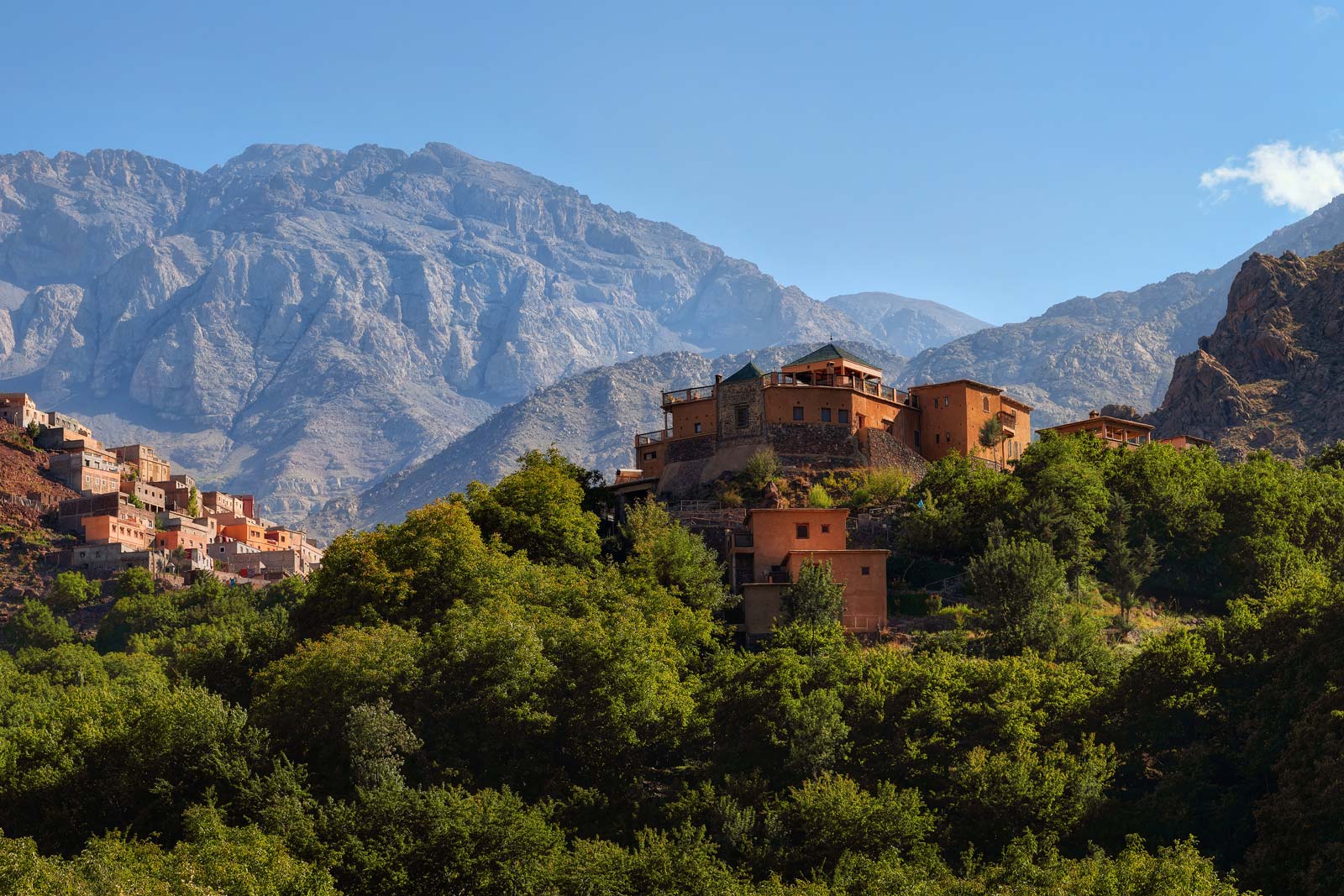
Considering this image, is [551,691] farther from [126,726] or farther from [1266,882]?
[1266,882]

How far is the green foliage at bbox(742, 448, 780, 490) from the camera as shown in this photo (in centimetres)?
8838

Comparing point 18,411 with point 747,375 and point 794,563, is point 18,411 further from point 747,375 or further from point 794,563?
point 794,563

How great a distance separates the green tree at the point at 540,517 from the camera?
8056cm

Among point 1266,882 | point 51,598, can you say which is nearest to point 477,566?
point 1266,882

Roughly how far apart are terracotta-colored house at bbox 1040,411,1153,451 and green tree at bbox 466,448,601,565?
32.7m

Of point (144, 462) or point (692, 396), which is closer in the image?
point (692, 396)

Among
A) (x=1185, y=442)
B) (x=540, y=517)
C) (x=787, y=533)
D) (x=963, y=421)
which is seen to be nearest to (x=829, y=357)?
(x=963, y=421)

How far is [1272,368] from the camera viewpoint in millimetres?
143125

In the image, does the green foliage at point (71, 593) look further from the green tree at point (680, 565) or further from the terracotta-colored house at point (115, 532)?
the green tree at point (680, 565)

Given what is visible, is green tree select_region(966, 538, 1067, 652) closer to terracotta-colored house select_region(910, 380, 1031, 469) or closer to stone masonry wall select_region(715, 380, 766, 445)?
stone masonry wall select_region(715, 380, 766, 445)

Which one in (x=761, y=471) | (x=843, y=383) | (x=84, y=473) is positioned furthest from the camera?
(x=84, y=473)

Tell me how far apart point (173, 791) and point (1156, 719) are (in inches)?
1344

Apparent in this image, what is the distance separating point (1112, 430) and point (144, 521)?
3480 inches

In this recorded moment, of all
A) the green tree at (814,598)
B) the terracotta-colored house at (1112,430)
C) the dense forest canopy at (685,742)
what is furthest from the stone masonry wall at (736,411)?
the green tree at (814,598)
